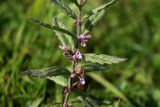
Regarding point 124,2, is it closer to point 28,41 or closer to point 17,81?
point 28,41

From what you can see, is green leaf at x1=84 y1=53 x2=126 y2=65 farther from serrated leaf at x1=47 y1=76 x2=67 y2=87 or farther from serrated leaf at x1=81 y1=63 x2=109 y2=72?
serrated leaf at x1=47 y1=76 x2=67 y2=87

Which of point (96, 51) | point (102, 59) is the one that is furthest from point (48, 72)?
point (96, 51)

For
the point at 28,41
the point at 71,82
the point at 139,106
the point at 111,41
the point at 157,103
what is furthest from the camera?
the point at 111,41

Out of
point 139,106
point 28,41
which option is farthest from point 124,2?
point 139,106

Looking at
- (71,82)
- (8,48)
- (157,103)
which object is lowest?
(157,103)

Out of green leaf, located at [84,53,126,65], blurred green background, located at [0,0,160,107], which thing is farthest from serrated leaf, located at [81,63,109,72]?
blurred green background, located at [0,0,160,107]

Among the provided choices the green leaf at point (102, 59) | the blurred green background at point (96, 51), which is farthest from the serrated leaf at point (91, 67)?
the blurred green background at point (96, 51)

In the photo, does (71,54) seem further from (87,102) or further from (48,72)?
(87,102)
